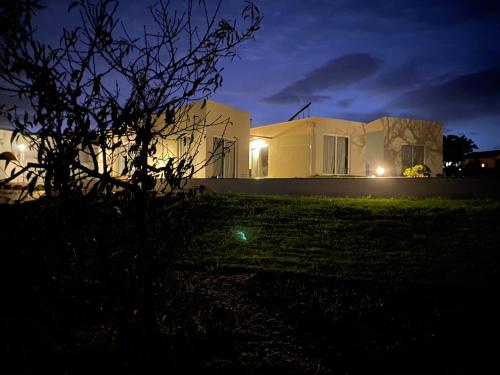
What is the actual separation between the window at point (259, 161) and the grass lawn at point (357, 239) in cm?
979

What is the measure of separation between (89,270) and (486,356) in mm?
3501

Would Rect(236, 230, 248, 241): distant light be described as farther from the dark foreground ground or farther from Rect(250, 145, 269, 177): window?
Rect(250, 145, 269, 177): window

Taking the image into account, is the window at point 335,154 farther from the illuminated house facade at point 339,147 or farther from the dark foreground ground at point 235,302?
the dark foreground ground at point 235,302

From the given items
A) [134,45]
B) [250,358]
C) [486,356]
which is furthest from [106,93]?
[486,356]

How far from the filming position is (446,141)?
31062 millimetres

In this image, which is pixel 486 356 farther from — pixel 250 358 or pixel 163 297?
pixel 163 297

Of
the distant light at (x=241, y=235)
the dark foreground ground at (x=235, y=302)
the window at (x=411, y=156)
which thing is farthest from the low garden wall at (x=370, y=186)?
the window at (x=411, y=156)

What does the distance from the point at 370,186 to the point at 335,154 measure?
585cm

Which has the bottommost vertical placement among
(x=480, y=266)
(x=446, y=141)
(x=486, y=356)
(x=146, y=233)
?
(x=486, y=356)

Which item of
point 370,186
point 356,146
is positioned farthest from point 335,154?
point 370,186

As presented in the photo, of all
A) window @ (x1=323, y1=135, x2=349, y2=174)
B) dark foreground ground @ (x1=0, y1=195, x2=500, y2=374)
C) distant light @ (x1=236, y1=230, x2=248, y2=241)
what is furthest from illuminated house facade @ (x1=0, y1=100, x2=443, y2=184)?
dark foreground ground @ (x1=0, y1=195, x2=500, y2=374)

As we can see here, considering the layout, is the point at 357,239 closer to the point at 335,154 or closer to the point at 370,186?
the point at 370,186

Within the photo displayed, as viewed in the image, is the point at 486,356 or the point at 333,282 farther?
the point at 333,282

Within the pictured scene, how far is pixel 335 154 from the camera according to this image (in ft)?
56.8
